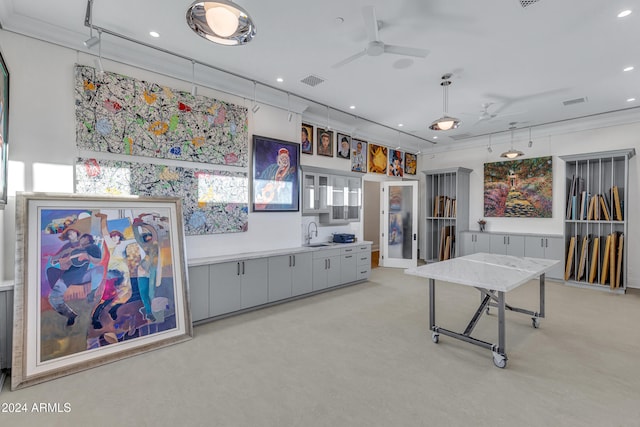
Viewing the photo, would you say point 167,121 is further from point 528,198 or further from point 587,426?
point 528,198

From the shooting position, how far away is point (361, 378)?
2629 mm

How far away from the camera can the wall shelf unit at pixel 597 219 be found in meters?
5.40

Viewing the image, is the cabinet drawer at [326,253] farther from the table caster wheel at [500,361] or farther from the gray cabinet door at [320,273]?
the table caster wheel at [500,361]

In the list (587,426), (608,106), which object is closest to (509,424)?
(587,426)

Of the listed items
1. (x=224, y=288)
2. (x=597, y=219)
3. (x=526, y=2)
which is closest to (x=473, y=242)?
(x=597, y=219)

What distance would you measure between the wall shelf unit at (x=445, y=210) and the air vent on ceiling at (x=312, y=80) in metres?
4.64

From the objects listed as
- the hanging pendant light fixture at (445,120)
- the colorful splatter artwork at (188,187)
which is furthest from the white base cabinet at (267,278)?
the hanging pendant light fixture at (445,120)

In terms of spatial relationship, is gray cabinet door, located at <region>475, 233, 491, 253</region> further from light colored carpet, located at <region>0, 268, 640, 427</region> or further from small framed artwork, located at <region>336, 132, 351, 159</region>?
small framed artwork, located at <region>336, 132, 351, 159</region>

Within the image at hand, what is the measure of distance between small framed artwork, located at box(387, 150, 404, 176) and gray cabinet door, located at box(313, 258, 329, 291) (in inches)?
146

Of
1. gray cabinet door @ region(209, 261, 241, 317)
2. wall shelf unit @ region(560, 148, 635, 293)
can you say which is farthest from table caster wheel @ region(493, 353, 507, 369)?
wall shelf unit @ region(560, 148, 635, 293)

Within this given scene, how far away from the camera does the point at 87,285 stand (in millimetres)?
2920

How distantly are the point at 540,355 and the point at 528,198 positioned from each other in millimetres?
4878

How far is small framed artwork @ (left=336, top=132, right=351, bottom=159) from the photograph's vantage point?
653 cm

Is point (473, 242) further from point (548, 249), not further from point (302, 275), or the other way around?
point (302, 275)
